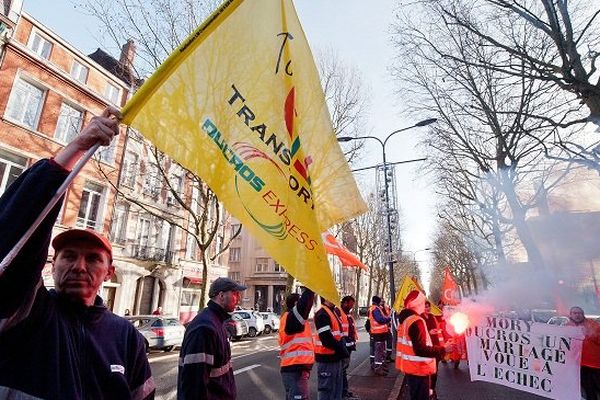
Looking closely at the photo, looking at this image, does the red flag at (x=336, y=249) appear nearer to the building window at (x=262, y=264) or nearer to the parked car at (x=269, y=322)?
the parked car at (x=269, y=322)

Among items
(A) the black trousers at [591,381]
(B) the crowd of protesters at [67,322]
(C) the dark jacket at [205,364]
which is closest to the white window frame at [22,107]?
(C) the dark jacket at [205,364]

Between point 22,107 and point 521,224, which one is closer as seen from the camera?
point 521,224

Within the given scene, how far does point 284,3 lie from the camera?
2477 mm

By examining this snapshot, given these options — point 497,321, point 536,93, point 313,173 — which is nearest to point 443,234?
point 536,93

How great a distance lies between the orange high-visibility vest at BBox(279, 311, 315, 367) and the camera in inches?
199

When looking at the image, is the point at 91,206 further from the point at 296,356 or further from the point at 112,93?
the point at 296,356

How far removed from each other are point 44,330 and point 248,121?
141 cm

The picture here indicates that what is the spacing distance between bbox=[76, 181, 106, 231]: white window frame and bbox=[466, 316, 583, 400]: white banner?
2029cm

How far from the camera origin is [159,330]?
586 inches

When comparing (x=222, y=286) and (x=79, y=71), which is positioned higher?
(x=79, y=71)

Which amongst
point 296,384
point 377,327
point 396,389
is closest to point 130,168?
point 377,327

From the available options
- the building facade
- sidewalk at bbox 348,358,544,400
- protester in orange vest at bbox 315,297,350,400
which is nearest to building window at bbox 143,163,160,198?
the building facade

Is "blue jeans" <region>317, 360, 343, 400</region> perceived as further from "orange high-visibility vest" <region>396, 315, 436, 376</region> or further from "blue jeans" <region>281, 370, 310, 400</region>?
"orange high-visibility vest" <region>396, 315, 436, 376</region>

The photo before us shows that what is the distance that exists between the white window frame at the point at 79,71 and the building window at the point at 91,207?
18.8 feet
